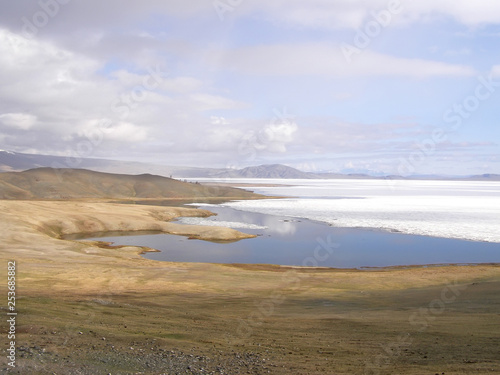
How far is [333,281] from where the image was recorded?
33.9m

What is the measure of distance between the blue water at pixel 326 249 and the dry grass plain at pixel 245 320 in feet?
30.5

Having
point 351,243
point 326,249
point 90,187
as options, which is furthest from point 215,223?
point 90,187

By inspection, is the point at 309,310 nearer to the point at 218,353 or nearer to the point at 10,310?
the point at 218,353

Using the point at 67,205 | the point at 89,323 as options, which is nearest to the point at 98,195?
the point at 67,205

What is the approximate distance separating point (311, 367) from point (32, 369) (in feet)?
26.2

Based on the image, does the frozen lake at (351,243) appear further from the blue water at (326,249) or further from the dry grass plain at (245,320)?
the dry grass plain at (245,320)

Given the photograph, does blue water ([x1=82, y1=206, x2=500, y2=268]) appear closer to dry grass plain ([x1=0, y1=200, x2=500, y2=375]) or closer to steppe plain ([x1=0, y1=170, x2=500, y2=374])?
steppe plain ([x1=0, y1=170, x2=500, y2=374])

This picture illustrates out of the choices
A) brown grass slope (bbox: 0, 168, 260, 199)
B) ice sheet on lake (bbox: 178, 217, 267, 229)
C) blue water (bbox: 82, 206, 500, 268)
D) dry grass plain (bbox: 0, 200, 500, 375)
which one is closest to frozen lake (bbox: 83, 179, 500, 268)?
blue water (bbox: 82, 206, 500, 268)

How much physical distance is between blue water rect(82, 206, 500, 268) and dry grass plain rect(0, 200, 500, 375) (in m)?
9.31

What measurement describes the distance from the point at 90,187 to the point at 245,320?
548 ft

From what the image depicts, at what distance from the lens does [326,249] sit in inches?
2190

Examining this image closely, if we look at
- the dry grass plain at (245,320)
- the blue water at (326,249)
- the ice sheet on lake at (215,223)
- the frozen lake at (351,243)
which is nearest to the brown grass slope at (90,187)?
the ice sheet on lake at (215,223)

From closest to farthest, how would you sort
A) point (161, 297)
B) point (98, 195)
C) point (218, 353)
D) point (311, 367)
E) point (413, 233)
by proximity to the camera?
point (311, 367) → point (218, 353) → point (161, 297) → point (413, 233) → point (98, 195)

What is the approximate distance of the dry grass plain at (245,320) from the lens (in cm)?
1299
